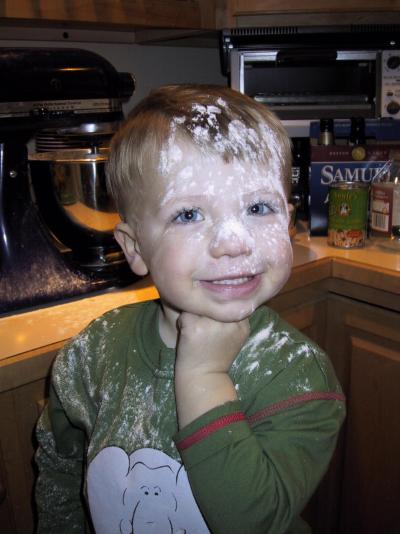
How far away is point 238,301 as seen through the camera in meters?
0.54

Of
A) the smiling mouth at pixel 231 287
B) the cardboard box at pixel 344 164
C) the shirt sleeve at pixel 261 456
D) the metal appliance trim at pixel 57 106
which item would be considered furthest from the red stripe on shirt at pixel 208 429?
the cardboard box at pixel 344 164

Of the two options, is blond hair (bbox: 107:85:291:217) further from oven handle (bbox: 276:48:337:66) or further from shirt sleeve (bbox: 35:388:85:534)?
oven handle (bbox: 276:48:337:66)

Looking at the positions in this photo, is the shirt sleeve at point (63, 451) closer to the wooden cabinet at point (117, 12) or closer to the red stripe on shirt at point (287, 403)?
the red stripe on shirt at point (287, 403)

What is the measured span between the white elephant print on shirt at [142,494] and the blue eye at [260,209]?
0.28 meters

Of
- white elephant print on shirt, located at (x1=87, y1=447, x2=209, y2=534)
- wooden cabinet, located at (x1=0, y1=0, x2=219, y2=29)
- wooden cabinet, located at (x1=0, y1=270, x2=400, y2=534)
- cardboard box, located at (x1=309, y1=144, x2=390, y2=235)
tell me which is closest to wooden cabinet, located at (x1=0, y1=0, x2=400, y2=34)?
wooden cabinet, located at (x1=0, y1=0, x2=219, y2=29)

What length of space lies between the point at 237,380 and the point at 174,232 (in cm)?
18

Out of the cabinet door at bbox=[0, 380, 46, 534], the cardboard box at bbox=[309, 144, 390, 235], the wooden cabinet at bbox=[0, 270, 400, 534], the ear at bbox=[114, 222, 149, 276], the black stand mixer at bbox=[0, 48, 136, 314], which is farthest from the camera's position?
the cardboard box at bbox=[309, 144, 390, 235]

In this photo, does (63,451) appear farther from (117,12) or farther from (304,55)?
(304,55)

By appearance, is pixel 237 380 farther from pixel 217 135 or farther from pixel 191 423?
pixel 217 135

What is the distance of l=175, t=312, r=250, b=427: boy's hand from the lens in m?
0.54

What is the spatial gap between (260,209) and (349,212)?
0.63 metres

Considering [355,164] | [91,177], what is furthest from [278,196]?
[355,164]

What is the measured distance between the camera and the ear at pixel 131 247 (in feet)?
2.02

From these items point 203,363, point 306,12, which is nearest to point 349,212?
point 306,12
